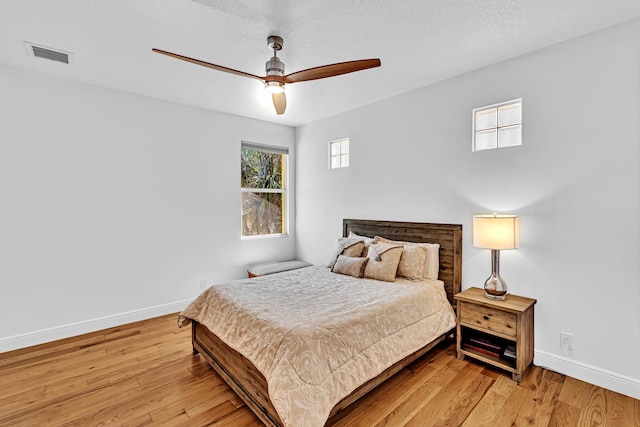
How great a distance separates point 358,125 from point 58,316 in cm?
404

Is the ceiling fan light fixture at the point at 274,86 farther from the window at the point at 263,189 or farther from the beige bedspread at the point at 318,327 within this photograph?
the window at the point at 263,189

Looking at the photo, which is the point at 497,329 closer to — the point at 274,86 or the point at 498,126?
the point at 498,126

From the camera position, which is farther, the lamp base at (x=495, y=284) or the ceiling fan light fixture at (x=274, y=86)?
the lamp base at (x=495, y=284)

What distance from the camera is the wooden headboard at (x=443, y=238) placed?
3.11 metres

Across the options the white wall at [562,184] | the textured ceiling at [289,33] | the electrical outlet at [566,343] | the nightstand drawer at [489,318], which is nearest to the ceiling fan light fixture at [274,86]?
the textured ceiling at [289,33]

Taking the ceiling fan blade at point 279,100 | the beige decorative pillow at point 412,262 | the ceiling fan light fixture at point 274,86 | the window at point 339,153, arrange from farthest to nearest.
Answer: the window at point 339,153, the beige decorative pillow at point 412,262, the ceiling fan blade at point 279,100, the ceiling fan light fixture at point 274,86

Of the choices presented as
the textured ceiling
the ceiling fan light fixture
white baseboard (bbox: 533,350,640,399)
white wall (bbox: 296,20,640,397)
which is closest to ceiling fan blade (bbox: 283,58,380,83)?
the ceiling fan light fixture

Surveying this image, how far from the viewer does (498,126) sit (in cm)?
292

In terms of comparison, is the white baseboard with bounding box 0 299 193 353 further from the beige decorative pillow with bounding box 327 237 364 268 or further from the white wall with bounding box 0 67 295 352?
the beige decorative pillow with bounding box 327 237 364 268

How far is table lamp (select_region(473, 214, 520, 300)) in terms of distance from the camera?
2.49 metres

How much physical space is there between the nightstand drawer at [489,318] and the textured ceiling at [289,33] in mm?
2181

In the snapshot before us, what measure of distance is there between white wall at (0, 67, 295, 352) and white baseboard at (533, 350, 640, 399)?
3.68 m

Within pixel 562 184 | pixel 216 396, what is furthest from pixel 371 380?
pixel 562 184

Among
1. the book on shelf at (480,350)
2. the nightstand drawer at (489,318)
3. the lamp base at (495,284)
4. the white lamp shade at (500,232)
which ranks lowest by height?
the book on shelf at (480,350)
